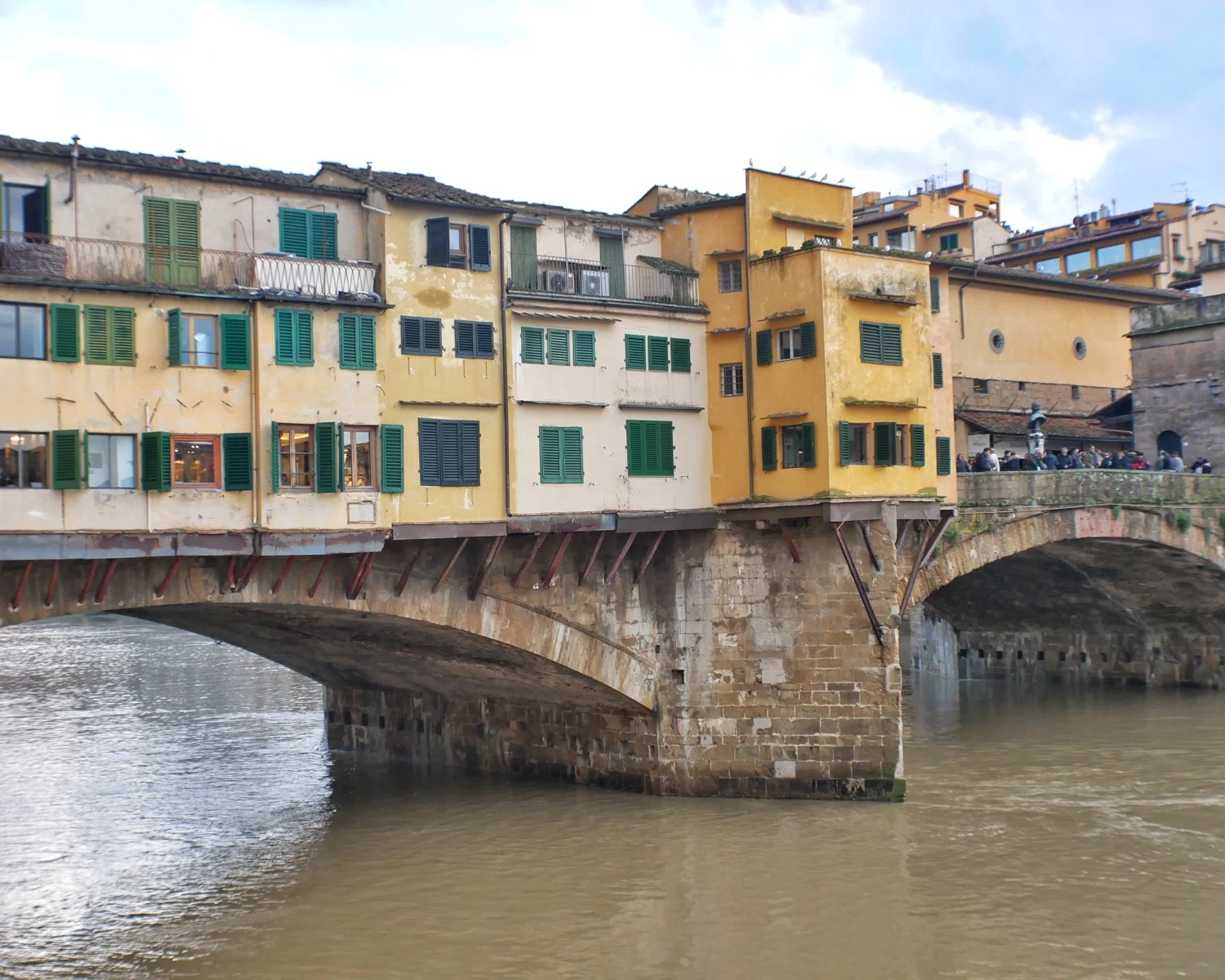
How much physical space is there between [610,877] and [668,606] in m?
6.44

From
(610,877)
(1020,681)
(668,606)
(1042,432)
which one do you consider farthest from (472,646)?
(1020,681)

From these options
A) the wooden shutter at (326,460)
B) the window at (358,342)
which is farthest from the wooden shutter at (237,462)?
the window at (358,342)

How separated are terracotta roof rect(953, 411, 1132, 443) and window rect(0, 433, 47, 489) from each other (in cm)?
2632

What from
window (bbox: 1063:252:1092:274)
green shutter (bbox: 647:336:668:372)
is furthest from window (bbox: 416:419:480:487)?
window (bbox: 1063:252:1092:274)

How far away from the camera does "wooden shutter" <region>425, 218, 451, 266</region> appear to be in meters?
25.5

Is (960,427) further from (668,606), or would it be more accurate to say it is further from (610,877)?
(610,877)

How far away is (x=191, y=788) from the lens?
3192cm

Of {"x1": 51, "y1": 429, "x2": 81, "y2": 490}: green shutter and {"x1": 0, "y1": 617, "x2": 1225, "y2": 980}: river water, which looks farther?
{"x1": 51, "y1": 429, "x2": 81, "y2": 490}: green shutter

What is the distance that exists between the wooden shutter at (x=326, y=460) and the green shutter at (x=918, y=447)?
12.0m

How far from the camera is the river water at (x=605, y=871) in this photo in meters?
20.3

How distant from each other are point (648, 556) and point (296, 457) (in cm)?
778

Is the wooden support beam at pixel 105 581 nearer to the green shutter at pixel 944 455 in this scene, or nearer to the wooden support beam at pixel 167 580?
the wooden support beam at pixel 167 580

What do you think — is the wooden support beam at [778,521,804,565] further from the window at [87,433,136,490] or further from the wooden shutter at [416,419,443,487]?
the window at [87,433,136,490]

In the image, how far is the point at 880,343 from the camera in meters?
28.2
